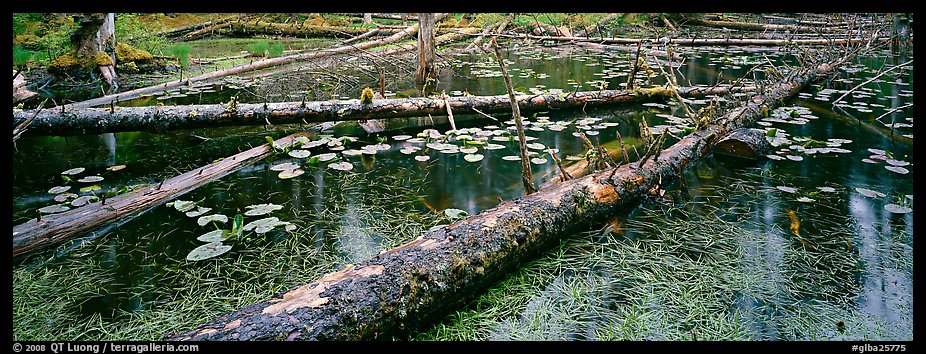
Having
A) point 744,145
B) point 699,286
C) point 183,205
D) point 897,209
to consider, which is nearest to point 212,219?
point 183,205

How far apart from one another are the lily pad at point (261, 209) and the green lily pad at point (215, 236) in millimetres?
238

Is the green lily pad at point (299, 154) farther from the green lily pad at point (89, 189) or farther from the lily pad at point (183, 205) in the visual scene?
the green lily pad at point (89, 189)

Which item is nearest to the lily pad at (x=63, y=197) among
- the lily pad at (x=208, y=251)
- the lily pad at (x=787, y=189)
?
the lily pad at (x=208, y=251)

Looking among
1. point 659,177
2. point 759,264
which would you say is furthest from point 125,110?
point 759,264

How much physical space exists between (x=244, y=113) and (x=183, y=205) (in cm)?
159

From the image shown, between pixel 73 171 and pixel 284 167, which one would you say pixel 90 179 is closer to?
pixel 73 171

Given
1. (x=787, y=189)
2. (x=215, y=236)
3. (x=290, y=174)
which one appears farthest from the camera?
(x=290, y=174)

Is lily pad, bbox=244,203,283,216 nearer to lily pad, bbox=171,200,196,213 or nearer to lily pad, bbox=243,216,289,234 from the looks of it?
lily pad, bbox=243,216,289,234

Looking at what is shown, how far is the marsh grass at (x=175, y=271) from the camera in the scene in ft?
6.40

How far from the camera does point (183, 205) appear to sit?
9.70 feet

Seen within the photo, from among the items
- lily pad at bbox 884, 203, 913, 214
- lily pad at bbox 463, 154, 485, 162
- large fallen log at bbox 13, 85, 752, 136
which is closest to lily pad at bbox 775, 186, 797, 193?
lily pad at bbox 884, 203, 913, 214

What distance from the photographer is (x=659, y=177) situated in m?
3.24
